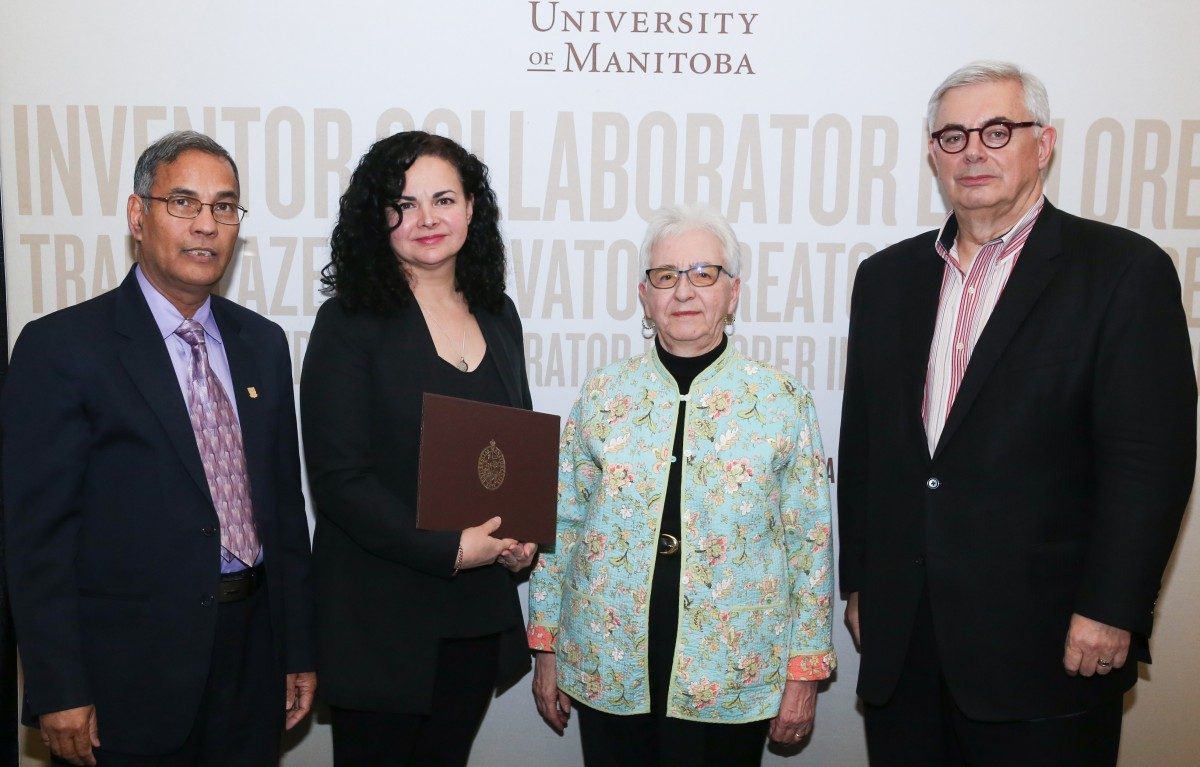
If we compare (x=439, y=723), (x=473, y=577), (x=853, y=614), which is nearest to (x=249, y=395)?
(x=473, y=577)

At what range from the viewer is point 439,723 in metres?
2.17

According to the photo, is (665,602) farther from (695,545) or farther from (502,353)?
(502,353)

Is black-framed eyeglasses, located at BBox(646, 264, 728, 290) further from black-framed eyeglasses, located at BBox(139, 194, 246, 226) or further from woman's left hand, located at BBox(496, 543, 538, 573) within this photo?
black-framed eyeglasses, located at BBox(139, 194, 246, 226)

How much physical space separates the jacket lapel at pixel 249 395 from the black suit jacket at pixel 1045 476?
4.63 feet

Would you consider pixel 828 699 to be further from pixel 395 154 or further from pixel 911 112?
pixel 395 154

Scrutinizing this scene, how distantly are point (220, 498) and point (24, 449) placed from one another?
0.37 meters

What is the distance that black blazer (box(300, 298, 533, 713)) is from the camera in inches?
79.2

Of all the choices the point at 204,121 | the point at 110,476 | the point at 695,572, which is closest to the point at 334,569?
the point at 110,476

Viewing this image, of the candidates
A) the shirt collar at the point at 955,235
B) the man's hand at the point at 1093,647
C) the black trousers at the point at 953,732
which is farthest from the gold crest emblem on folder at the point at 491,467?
the man's hand at the point at 1093,647

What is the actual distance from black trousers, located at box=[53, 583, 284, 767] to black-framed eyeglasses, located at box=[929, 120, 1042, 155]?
1.83 meters

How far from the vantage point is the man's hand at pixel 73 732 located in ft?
5.97

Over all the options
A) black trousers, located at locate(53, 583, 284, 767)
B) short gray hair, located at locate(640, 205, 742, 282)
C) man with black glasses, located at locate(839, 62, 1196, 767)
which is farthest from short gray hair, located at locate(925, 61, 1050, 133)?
black trousers, located at locate(53, 583, 284, 767)

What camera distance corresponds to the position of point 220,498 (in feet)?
6.48

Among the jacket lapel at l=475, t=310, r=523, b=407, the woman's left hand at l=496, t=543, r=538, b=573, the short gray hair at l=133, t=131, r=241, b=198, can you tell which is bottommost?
the woman's left hand at l=496, t=543, r=538, b=573
